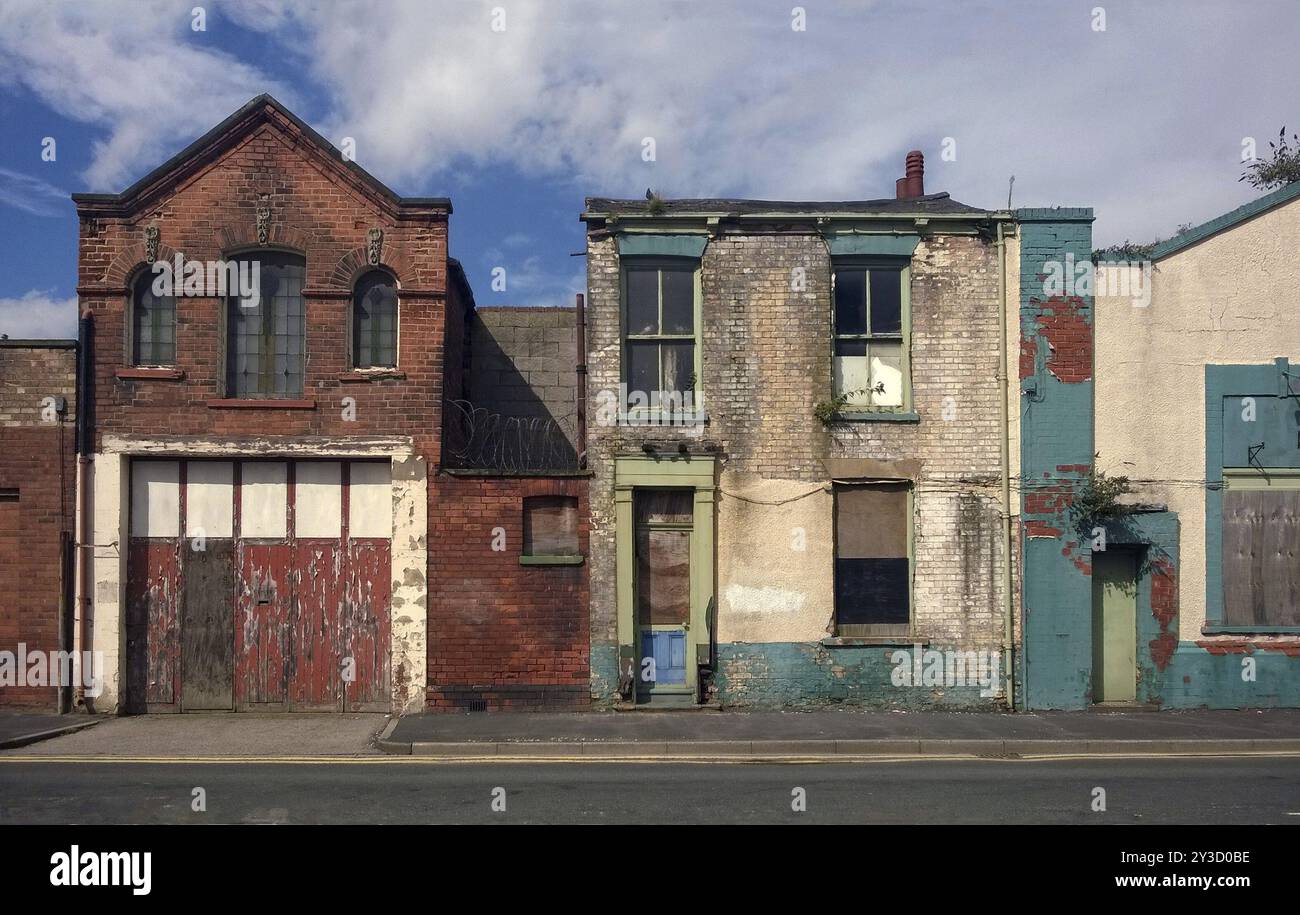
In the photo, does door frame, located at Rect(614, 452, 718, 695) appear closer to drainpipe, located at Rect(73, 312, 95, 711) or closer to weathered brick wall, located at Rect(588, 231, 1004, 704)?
weathered brick wall, located at Rect(588, 231, 1004, 704)

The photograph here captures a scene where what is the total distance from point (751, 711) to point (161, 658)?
833 centimetres

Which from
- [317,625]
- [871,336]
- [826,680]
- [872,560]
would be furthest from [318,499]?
[871,336]

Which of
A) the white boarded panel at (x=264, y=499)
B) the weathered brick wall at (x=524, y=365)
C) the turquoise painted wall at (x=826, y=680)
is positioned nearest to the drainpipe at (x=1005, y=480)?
the turquoise painted wall at (x=826, y=680)

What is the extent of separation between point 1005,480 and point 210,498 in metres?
11.4

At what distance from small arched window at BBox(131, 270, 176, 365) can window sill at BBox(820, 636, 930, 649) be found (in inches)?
403

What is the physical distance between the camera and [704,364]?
14.1 meters

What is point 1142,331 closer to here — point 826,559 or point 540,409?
point 826,559

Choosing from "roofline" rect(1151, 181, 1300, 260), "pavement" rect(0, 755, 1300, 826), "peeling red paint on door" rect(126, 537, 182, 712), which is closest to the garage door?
"peeling red paint on door" rect(126, 537, 182, 712)

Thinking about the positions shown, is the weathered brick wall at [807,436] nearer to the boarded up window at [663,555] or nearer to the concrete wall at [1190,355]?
the boarded up window at [663,555]

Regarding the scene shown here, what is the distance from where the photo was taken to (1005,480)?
14.0 metres

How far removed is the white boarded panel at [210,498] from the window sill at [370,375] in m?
2.08

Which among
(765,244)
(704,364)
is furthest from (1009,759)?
(765,244)

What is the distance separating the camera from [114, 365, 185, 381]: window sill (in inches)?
534

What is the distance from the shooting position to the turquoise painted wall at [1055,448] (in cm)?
1379
